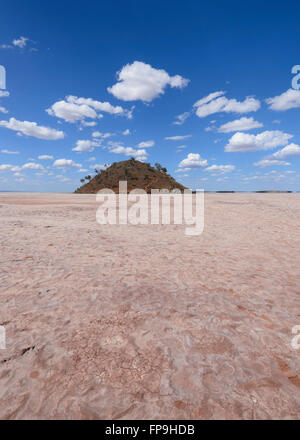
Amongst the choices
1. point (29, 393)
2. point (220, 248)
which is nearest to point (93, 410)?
point (29, 393)

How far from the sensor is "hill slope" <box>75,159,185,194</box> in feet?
389

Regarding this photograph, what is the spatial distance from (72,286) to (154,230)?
327 inches

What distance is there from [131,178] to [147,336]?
404ft

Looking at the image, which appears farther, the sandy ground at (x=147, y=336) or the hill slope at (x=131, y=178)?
the hill slope at (x=131, y=178)

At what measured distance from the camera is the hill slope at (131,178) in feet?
389

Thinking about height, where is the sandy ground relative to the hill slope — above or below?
below

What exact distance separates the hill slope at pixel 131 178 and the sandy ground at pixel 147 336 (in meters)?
105

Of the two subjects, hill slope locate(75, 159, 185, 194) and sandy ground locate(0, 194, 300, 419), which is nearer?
sandy ground locate(0, 194, 300, 419)

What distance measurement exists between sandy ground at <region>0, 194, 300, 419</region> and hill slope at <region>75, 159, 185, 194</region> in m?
105

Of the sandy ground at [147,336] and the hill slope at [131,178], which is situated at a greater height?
the hill slope at [131,178]

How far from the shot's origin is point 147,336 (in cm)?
388

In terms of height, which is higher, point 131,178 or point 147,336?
point 131,178
